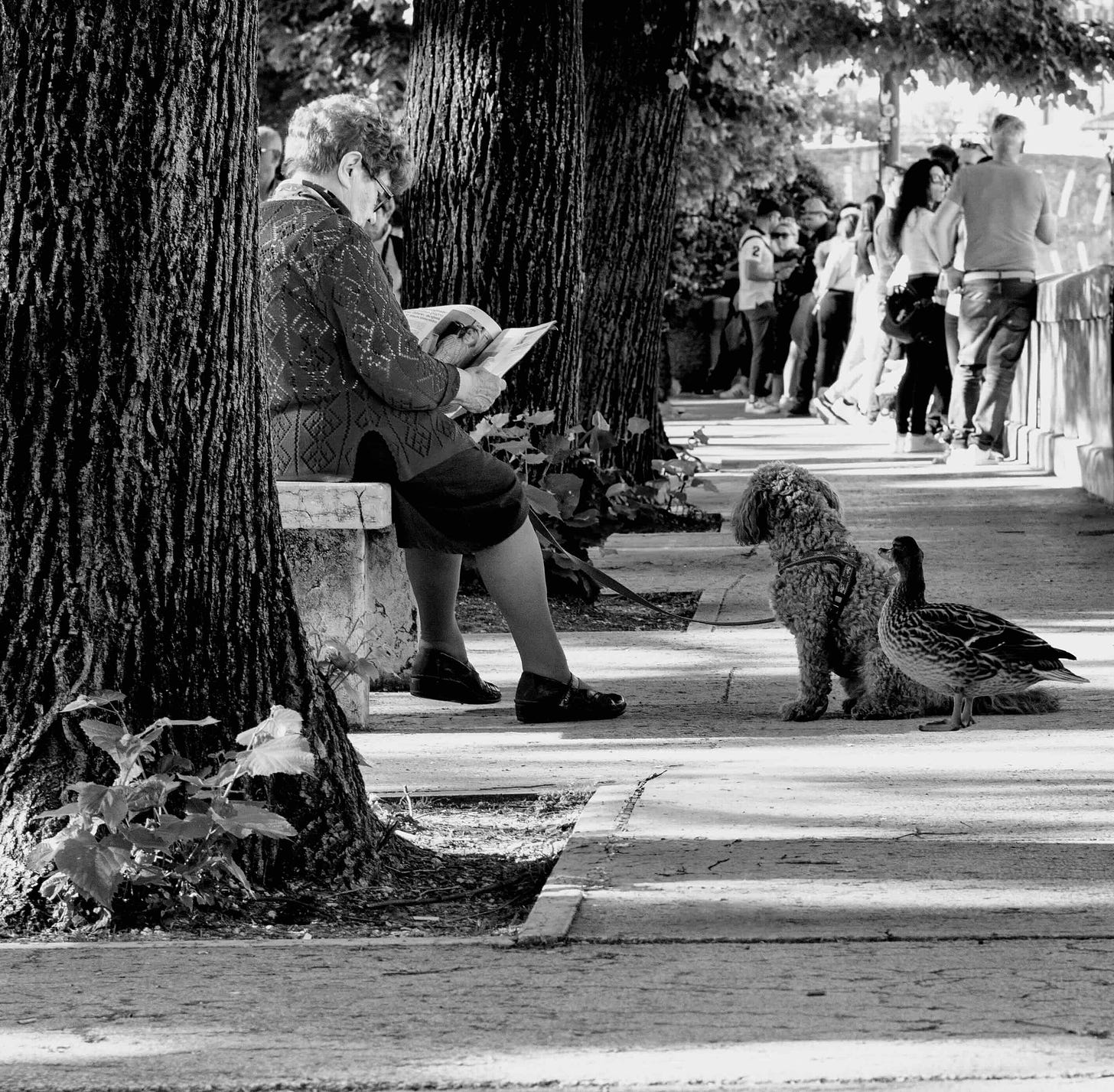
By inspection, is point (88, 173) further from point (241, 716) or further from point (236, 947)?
point (236, 947)

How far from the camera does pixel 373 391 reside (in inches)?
241

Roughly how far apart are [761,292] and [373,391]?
59.5 feet

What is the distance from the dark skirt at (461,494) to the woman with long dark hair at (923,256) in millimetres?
10220

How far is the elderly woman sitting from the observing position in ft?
19.5

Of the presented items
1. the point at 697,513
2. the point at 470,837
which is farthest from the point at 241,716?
the point at 697,513

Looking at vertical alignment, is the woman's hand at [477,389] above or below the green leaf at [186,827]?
above

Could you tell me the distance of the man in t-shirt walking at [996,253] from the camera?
1456cm

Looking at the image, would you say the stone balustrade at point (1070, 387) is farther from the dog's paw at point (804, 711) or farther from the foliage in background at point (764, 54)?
the dog's paw at point (804, 711)

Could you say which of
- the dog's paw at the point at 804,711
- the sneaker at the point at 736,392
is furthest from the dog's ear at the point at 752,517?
the sneaker at the point at 736,392

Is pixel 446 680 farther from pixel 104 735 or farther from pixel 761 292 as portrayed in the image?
pixel 761 292

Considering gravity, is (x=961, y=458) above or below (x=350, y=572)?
below

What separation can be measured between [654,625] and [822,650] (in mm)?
2254

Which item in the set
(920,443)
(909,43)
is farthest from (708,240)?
(920,443)

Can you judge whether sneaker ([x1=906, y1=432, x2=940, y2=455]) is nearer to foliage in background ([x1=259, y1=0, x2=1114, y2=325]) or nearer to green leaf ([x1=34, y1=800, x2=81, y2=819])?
foliage in background ([x1=259, y1=0, x2=1114, y2=325])
